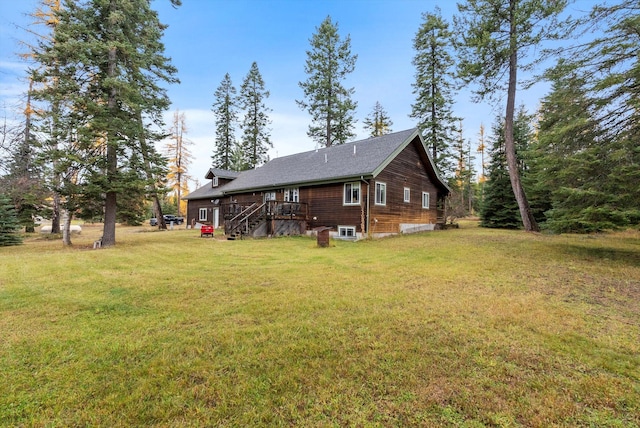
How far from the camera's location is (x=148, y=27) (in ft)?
44.0

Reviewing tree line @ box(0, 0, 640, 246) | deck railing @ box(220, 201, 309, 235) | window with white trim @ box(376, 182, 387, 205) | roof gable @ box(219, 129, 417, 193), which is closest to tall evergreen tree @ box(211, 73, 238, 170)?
roof gable @ box(219, 129, 417, 193)

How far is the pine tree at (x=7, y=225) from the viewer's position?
13.8 metres

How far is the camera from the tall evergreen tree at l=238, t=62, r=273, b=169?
35406 millimetres

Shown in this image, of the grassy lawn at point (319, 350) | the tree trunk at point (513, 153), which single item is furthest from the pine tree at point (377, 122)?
the grassy lawn at point (319, 350)

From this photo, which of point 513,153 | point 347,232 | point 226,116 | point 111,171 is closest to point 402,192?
point 347,232

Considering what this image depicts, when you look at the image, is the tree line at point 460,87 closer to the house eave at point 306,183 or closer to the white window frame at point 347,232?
the house eave at point 306,183

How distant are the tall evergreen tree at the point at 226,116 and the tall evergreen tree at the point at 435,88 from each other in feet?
74.7

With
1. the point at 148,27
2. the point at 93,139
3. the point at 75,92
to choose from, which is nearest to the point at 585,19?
the point at 148,27

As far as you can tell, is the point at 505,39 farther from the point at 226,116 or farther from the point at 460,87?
the point at 226,116

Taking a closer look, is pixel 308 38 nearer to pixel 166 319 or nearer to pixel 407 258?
pixel 407 258

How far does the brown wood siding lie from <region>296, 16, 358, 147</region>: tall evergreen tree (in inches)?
462

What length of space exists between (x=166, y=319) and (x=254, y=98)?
35666 mm

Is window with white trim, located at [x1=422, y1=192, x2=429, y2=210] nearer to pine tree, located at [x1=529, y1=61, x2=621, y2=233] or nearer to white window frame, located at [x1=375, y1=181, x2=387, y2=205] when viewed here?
white window frame, located at [x1=375, y1=181, x2=387, y2=205]

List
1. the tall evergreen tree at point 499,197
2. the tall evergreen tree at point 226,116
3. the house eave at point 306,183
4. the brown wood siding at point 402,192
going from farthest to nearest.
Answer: the tall evergreen tree at point 226,116, the tall evergreen tree at point 499,197, the brown wood siding at point 402,192, the house eave at point 306,183
